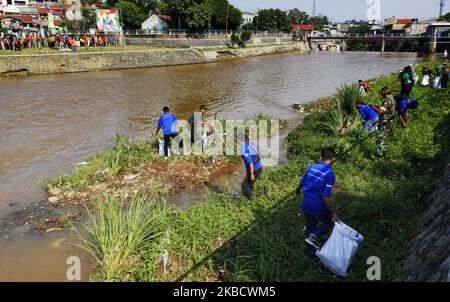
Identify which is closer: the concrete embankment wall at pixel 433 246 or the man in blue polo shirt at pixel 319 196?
the concrete embankment wall at pixel 433 246

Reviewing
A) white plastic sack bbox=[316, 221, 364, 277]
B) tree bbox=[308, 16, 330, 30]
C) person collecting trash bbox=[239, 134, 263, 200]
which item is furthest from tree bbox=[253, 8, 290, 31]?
white plastic sack bbox=[316, 221, 364, 277]

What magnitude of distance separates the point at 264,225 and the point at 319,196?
160 centimetres

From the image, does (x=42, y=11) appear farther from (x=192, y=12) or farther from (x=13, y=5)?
(x=192, y=12)

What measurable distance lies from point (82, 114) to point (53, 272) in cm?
1254

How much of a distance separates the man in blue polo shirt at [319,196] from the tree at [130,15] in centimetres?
5868

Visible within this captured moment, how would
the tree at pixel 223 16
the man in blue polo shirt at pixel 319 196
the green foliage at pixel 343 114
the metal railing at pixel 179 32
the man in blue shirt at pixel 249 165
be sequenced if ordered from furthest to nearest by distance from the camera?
1. the tree at pixel 223 16
2. the metal railing at pixel 179 32
3. the green foliage at pixel 343 114
4. the man in blue shirt at pixel 249 165
5. the man in blue polo shirt at pixel 319 196

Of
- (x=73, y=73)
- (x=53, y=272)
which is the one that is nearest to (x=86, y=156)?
(x=53, y=272)

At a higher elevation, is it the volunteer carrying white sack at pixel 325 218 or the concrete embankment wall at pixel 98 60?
the concrete embankment wall at pixel 98 60

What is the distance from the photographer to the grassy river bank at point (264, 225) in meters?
5.04

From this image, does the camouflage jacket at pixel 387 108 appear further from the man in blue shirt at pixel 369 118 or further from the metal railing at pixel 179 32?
the metal railing at pixel 179 32

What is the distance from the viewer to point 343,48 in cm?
8081

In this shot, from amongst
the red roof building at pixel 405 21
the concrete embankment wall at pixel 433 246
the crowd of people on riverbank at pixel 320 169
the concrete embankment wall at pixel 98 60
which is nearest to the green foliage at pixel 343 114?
the crowd of people on riverbank at pixel 320 169

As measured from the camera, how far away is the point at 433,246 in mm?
4090

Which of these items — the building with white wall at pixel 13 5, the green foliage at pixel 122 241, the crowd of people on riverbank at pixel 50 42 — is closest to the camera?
the green foliage at pixel 122 241
